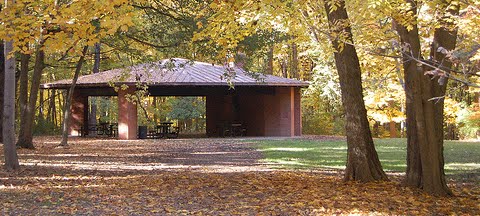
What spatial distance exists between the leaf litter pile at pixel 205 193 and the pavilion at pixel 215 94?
11.6 m

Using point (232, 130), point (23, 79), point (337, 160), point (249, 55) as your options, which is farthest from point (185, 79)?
point (249, 55)

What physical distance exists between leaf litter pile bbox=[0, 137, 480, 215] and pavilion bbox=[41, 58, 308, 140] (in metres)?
11.6

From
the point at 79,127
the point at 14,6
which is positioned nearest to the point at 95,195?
the point at 14,6

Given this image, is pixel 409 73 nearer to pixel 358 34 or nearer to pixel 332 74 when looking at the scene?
pixel 358 34

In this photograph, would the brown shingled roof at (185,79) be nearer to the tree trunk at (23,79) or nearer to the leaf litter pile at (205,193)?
the tree trunk at (23,79)

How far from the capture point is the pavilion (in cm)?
2541

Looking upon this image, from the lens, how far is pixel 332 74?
105 feet

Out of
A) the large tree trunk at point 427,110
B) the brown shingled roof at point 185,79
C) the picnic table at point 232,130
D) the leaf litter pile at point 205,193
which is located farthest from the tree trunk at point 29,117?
the large tree trunk at point 427,110

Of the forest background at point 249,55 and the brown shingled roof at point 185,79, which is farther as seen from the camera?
the brown shingled roof at point 185,79

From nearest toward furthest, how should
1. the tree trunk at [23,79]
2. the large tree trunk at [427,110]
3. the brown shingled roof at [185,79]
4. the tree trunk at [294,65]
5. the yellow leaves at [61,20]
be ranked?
the yellow leaves at [61,20]
the large tree trunk at [427,110]
the tree trunk at [23,79]
the brown shingled roof at [185,79]
the tree trunk at [294,65]

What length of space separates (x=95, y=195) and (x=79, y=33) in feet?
7.95

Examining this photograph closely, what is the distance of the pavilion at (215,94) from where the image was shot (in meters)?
25.4

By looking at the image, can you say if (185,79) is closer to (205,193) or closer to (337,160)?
(337,160)

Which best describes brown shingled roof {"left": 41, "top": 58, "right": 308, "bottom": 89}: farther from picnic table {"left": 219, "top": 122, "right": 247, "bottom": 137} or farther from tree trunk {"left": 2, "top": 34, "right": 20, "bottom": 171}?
tree trunk {"left": 2, "top": 34, "right": 20, "bottom": 171}
